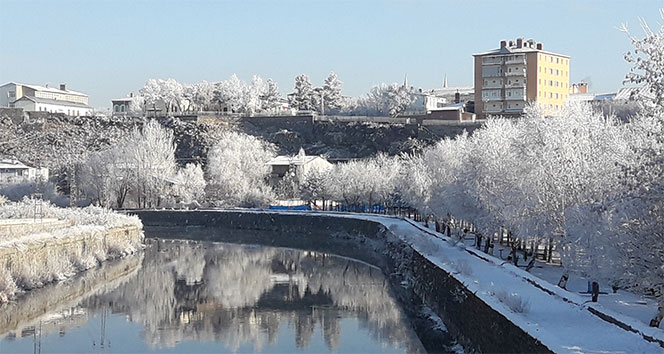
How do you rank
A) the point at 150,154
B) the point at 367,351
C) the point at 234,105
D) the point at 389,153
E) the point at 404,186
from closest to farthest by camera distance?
the point at 367,351, the point at 404,186, the point at 150,154, the point at 389,153, the point at 234,105

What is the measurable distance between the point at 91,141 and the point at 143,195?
75.4 feet

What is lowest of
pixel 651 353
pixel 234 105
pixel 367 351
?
pixel 367 351

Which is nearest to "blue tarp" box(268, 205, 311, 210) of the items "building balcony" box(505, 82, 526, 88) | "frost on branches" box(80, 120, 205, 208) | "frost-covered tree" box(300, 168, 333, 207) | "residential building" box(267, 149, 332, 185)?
"frost-covered tree" box(300, 168, 333, 207)

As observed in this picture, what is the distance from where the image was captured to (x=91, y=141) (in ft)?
292

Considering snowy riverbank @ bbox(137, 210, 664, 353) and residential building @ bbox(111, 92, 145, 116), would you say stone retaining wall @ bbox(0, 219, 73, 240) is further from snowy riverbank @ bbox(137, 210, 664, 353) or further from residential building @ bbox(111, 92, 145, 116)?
residential building @ bbox(111, 92, 145, 116)

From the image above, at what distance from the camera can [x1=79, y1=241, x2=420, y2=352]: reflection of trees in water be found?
24844 millimetres

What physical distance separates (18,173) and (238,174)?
19107mm

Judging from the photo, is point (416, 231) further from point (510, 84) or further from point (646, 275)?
point (510, 84)

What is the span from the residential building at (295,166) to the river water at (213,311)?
34622 mm

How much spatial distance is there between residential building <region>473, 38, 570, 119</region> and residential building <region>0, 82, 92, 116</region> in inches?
1962

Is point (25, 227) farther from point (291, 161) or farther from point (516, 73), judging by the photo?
point (516, 73)

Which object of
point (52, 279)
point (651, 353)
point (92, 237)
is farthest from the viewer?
point (92, 237)

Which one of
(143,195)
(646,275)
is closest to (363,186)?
(143,195)

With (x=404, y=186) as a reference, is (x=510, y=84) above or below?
above
